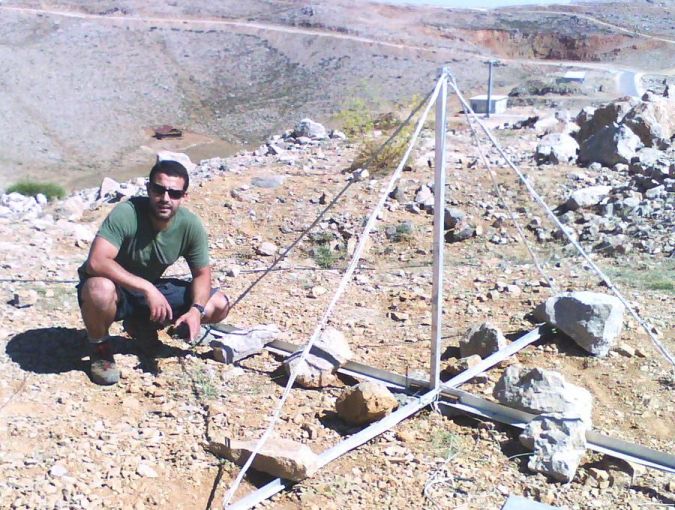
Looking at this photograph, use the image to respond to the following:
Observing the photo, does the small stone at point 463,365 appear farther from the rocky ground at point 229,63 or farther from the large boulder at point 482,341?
the rocky ground at point 229,63

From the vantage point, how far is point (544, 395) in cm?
350

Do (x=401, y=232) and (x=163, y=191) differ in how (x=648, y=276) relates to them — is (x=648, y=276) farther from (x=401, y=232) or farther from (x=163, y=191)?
(x=163, y=191)

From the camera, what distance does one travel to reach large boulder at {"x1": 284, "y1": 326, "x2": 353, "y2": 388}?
3891 millimetres

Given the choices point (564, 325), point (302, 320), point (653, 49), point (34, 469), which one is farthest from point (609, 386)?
point (653, 49)

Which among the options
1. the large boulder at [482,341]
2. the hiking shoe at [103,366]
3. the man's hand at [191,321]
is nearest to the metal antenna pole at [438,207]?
the large boulder at [482,341]

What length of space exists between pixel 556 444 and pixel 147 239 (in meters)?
2.09

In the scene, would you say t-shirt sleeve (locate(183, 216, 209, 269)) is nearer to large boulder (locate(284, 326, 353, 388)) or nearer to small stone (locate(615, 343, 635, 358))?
large boulder (locate(284, 326, 353, 388))

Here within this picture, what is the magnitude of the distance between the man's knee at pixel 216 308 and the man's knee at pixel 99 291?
54 centimetres

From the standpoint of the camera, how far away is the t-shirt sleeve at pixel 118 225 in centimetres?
362

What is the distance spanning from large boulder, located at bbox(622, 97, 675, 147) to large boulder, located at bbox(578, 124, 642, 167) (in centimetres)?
33

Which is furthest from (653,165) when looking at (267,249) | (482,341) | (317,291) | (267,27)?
(267,27)

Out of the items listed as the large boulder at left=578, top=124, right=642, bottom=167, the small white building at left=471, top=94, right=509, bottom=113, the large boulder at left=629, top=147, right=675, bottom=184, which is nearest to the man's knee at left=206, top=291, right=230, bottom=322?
the large boulder at left=629, top=147, right=675, bottom=184

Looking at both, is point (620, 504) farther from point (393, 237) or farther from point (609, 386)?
point (393, 237)

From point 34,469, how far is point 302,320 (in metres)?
2.06
